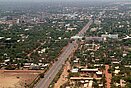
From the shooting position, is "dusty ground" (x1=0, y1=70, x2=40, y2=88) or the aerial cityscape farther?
the aerial cityscape

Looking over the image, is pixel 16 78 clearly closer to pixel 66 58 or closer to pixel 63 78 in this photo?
pixel 63 78

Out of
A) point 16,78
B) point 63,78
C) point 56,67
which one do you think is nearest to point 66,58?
point 56,67

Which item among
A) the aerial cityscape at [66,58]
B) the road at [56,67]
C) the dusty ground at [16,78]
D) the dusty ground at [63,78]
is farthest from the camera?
the aerial cityscape at [66,58]

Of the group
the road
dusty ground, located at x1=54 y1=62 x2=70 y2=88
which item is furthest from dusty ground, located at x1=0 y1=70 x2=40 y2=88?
dusty ground, located at x1=54 y1=62 x2=70 y2=88

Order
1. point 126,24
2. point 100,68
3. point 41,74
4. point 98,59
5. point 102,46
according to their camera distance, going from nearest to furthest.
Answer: point 41,74
point 100,68
point 98,59
point 102,46
point 126,24

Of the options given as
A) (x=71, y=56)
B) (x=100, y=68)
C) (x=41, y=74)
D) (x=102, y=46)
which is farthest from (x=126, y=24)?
(x=41, y=74)

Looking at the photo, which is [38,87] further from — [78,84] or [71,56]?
[71,56]

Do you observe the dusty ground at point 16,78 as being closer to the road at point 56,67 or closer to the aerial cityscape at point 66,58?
the aerial cityscape at point 66,58

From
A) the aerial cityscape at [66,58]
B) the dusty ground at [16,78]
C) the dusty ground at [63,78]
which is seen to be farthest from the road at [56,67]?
the dusty ground at [16,78]

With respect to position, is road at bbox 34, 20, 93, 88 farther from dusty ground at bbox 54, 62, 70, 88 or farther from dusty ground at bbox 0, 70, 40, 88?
dusty ground at bbox 0, 70, 40, 88
